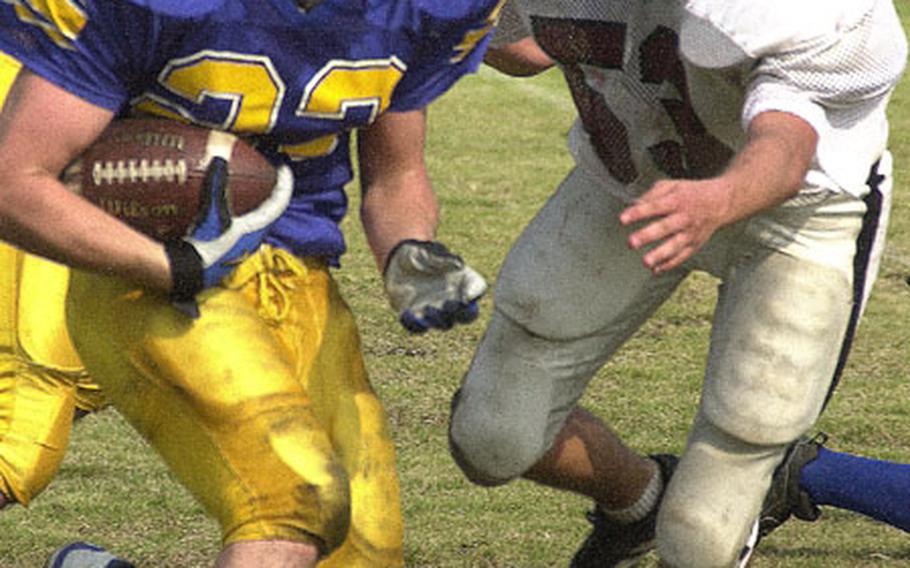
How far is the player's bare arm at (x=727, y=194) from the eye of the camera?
3.04 m

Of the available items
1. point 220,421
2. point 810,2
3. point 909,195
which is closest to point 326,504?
point 220,421

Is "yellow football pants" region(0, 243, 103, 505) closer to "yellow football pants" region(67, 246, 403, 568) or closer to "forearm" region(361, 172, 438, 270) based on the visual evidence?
"yellow football pants" region(67, 246, 403, 568)

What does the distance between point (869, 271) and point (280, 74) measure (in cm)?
123

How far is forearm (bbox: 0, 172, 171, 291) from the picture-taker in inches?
122

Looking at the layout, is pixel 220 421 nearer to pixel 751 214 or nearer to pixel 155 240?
pixel 155 240

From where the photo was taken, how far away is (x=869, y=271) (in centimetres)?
388

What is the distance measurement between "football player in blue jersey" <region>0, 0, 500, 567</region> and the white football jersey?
0.31 m

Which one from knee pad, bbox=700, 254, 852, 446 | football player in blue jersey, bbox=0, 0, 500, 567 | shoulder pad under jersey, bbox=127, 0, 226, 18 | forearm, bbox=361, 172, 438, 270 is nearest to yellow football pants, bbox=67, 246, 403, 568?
football player in blue jersey, bbox=0, 0, 500, 567

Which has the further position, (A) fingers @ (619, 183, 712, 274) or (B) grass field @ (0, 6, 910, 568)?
(B) grass field @ (0, 6, 910, 568)

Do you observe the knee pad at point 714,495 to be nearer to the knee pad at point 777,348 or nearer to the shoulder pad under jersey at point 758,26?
the knee pad at point 777,348

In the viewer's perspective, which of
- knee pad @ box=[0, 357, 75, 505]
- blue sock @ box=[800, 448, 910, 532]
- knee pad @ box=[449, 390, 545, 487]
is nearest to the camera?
knee pad @ box=[0, 357, 75, 505]

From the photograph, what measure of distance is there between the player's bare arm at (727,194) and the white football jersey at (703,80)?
Result: 0.20ft

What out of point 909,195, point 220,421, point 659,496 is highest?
point 220,421

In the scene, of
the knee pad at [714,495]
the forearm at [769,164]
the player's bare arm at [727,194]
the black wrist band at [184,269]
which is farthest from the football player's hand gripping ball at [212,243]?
the knee pad at [714,495]
